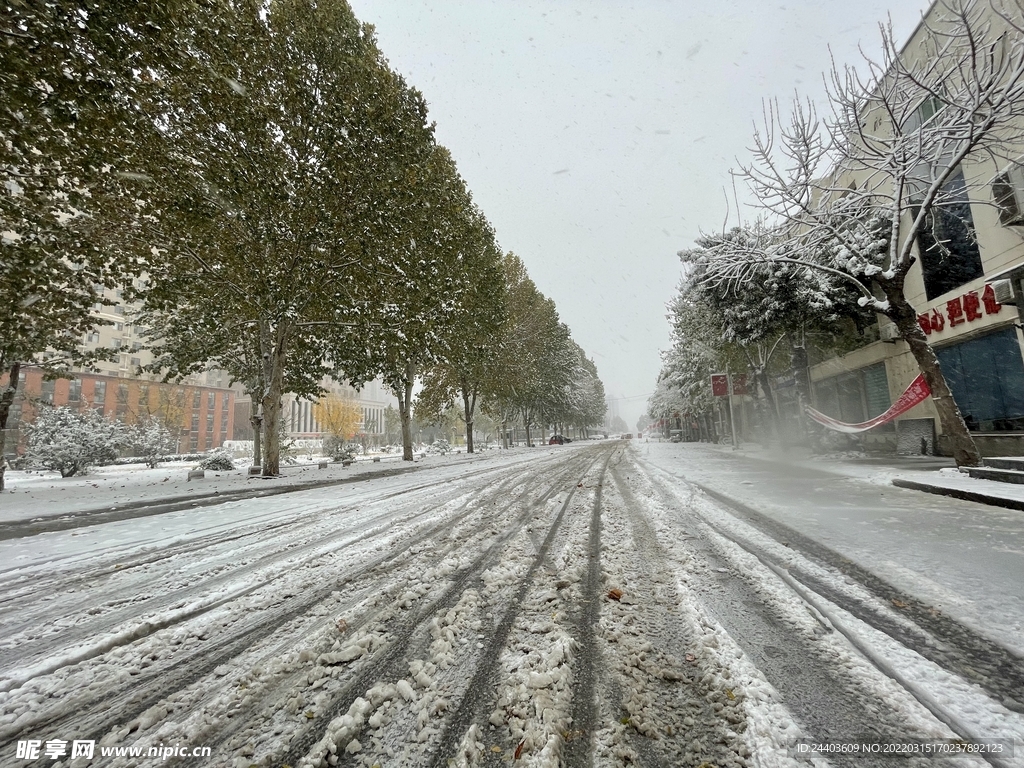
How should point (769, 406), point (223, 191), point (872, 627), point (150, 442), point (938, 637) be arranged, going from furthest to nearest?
1. point (150, 442)
2. point (769, 406)
3. point (223, 191)
4. point (872, 627)
5. point (938, 637)

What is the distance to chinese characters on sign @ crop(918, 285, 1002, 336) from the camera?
10570mm

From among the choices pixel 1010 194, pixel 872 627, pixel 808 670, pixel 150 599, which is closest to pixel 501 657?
pixel 808 670

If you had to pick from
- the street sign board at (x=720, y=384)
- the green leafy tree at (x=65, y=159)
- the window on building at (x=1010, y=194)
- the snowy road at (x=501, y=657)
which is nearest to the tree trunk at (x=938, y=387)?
the window on building at (x=1010, y=194)

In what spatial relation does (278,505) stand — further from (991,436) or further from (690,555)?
(991,436)

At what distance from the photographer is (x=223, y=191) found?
10.5 m

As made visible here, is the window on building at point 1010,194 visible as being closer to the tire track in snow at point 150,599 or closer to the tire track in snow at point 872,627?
the tire track in snow at point 872,627

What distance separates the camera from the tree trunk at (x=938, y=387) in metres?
7.66

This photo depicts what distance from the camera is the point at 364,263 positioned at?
13.1 meters

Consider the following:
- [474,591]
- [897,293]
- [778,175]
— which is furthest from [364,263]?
[897,293]

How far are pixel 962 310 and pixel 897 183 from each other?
241 inches

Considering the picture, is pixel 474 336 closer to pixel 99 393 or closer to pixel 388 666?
pixel 388 666

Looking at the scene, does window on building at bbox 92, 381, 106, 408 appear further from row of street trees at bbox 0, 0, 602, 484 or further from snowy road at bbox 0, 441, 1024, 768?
snowy road at bbox 0, 441, 1024, 768

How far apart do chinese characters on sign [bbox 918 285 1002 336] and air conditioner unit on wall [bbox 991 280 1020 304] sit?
3.40 m

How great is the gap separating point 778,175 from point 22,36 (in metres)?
14.1
